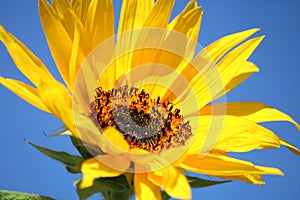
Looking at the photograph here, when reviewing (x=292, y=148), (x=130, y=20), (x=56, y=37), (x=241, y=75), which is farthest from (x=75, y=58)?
(x=292, y=148)

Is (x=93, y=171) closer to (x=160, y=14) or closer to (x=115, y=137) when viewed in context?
(x=115, y=137)

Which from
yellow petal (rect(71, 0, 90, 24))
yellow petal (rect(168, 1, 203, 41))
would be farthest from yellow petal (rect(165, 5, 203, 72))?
yellow petal (rect(71, 0, 90, 24))

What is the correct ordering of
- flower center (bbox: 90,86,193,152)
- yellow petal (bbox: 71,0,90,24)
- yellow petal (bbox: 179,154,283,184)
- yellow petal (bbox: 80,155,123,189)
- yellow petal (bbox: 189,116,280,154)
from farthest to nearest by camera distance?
flower center (bbox: 90,86,193,152)
yellow petal (bbox: 71,0,90,24)
yellow petal (bbox: 189,116,280,154)
yellow petal (bbox: 179,154,283,184)
yellow petal (bbox: 80,155,123,189)

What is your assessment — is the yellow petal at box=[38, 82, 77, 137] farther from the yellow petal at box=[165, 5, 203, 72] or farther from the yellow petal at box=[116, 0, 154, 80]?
the yellow petal at box=[165, 5, 203, 72]

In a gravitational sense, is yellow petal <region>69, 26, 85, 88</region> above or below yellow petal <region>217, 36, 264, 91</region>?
below

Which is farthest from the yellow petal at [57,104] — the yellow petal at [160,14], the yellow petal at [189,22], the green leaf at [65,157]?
the yellow petal at [189,22]

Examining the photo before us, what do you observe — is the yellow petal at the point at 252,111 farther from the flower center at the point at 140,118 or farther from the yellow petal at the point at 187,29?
the yellow petal at the point at 187,29

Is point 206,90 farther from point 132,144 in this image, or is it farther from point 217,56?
point 132,144
